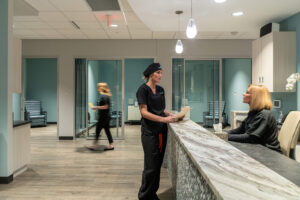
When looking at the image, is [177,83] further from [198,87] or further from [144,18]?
[144,18]

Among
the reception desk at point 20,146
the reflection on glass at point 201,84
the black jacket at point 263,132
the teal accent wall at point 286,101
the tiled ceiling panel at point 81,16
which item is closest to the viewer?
the black jacket at point 263,132

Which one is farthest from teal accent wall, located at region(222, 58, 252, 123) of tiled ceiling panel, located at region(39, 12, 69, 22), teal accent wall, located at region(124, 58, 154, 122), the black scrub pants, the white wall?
the black scrub pants

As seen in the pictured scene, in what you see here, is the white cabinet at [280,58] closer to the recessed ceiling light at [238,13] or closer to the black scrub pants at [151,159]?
the recessed ceiling light at [238,13]

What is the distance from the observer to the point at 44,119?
30.7ft

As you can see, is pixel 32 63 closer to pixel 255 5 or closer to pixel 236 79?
pixel 236 79

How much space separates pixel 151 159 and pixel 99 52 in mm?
4979

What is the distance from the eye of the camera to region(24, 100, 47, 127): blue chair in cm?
905

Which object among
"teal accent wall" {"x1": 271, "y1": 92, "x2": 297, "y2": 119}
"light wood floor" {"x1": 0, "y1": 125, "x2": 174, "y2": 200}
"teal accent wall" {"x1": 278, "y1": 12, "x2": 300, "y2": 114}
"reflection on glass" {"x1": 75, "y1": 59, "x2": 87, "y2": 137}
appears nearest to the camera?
"light wood floor" {"x1": 0, "y1": 125, "x2": 174, "y2": 200}

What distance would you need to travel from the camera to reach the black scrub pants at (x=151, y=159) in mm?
2557

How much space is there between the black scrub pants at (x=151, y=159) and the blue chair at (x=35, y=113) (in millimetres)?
7613

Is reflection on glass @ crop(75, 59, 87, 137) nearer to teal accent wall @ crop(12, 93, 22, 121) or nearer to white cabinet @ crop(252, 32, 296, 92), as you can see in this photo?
teal accent wall @ crop(12, 93, 22, 121)

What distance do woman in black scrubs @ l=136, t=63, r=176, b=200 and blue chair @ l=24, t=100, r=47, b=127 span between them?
25.0ft

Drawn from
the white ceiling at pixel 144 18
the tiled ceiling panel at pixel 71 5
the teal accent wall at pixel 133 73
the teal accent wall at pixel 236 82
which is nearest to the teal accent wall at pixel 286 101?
the white ceiling at pixel 144 18

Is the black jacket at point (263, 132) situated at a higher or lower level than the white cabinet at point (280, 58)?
lower
